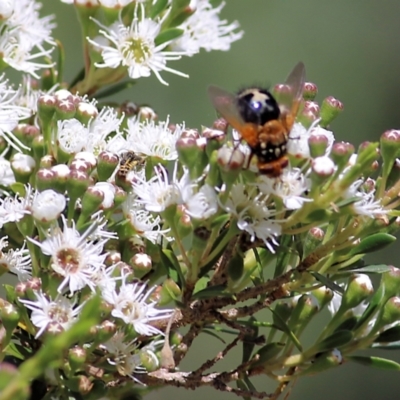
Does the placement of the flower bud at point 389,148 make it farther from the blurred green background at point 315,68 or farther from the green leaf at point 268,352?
the blurred green background at point 315,68

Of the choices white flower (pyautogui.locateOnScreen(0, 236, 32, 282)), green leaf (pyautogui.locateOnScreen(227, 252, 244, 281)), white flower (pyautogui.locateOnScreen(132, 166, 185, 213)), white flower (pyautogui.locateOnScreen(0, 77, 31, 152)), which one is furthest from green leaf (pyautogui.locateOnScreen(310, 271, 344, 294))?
white flower (pyautogui.locateOnScreen(0, 77, 31, 152))

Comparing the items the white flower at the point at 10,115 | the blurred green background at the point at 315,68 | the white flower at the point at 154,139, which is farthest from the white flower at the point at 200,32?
the blurred green background at the point at 315,68

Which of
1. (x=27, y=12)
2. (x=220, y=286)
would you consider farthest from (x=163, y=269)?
(x=27, y=12)

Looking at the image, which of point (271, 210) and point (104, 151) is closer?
point (271, 210)

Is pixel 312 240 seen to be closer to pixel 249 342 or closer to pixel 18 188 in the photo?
pixel 249 342

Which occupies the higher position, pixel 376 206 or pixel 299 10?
pixel 299 10

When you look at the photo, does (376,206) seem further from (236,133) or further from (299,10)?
(299,10)

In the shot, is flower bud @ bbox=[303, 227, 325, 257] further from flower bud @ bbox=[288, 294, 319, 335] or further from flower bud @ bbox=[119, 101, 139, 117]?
flower bud @ bbox=[119, 101, 139, 117]

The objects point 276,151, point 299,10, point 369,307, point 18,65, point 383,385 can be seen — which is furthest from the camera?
point 299,10
